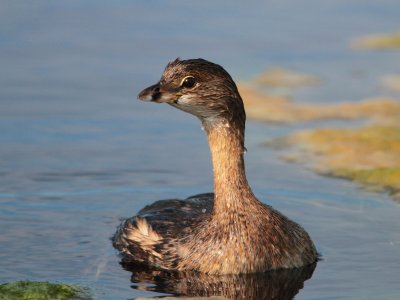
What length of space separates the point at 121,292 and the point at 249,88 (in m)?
6.74

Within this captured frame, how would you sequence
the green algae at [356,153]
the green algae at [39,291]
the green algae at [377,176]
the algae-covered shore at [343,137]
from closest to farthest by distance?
1. the green algae at [39,291]
2. the green algae at [377,176]
3. the green algae at [356,153]
4. the algae-covered shore at [343,137]

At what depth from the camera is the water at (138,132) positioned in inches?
422

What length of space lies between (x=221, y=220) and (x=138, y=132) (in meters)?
4.28

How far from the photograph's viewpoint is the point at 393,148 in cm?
1405

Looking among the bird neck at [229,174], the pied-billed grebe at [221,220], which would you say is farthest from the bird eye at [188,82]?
the bird neck at [229,174]

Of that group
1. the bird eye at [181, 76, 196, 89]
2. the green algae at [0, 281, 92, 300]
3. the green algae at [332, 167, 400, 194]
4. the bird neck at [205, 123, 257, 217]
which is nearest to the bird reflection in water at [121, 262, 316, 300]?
the green algae at [0, 281, 92, 300]

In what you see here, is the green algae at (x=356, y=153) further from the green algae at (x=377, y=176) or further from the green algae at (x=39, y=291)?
the green algae at (x=39, y=291)

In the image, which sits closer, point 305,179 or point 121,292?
point 121,292

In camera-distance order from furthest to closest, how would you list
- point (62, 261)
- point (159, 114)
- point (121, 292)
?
point (159, 114) → point (62, 261) → point (121, 292)

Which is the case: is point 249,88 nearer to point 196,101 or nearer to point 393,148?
point 393,148

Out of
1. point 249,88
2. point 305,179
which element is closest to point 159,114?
point 249,88

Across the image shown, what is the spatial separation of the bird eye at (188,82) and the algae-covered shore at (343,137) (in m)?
3.24

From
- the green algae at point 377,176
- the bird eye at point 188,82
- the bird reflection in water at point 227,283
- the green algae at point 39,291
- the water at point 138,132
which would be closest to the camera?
the green algae at point 39,291

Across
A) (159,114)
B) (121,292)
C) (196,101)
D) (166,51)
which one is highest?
(166,51)
